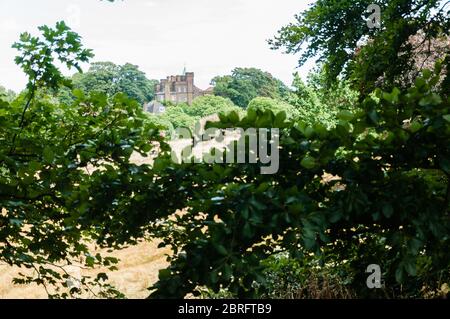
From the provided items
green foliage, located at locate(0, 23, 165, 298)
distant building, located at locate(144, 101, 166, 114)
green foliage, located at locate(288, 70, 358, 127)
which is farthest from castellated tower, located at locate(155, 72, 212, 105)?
green foliage, located at locate(0, 23, 165, 298)

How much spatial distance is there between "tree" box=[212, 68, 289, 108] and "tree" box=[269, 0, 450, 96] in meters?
76.4

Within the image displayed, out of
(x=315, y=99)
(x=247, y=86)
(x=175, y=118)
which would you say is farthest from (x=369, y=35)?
(x=247, y=86)

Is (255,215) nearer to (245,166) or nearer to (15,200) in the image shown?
(245,166)

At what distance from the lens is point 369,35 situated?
617 centimetres

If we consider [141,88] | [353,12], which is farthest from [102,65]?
[353,12]

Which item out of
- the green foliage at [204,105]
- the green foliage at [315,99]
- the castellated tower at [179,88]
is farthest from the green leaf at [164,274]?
the castellated tower at [179,88]

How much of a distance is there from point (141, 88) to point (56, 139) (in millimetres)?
94459

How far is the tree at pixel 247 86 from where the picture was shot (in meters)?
84.9

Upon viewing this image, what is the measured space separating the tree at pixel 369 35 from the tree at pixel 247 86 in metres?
76.4

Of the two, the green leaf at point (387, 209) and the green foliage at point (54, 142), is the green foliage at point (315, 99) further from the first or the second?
the green leaf at point (387, 209)

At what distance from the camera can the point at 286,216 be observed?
197cm

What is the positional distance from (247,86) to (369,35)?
264ft

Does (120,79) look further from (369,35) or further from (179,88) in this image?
(369,35)

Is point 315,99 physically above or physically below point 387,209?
above
